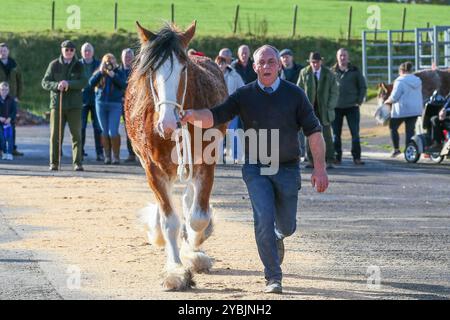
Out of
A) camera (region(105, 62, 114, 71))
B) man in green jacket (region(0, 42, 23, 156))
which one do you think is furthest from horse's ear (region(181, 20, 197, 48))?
man in green jacket (region(0, 42, 23, 156))

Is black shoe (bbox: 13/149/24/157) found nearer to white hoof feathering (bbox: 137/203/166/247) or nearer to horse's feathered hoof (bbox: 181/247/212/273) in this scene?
white hoof feathering (bbox: 137/203/166/247)

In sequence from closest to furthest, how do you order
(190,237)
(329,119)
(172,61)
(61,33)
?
(172,61), (190,237), (329,119), (61,33)

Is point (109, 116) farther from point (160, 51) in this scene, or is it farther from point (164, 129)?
point (164, 129)

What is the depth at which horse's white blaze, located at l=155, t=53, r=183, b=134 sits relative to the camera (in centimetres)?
1022

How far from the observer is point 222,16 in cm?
5969

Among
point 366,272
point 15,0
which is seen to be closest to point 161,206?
point 366,272

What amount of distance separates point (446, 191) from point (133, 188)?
473cm

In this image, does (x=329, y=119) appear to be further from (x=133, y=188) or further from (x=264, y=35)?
(x=264, y=35)

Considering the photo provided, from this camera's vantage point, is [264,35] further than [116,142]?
Yes

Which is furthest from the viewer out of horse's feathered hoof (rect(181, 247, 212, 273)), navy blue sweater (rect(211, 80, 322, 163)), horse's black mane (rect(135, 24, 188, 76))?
horse's feathered hoof (rect(181, 247, 212, 273))

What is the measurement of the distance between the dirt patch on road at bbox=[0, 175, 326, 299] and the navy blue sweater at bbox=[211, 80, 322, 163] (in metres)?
1.24

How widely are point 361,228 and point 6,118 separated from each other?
38.7 feet

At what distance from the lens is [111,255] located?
11945 millimetres

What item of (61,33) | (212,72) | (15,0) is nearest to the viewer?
(212,72)
